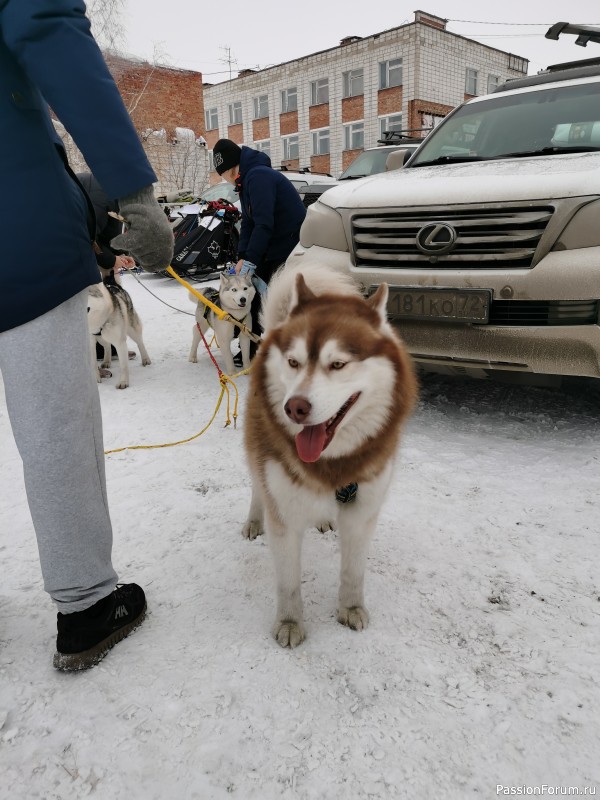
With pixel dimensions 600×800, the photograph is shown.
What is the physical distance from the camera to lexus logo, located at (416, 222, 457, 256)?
10.5 feet

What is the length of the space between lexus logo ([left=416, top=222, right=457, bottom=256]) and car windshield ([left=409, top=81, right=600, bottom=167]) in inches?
45.0

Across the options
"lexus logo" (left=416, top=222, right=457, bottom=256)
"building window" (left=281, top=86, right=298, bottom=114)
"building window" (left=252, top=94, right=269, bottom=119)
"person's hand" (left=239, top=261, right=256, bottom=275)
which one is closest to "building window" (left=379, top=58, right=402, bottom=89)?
"building window" (left=281, top=86, right=298, bottom=114)

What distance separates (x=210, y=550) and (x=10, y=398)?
1.19 m

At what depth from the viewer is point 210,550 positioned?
2.43m

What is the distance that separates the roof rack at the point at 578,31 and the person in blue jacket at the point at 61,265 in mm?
7409

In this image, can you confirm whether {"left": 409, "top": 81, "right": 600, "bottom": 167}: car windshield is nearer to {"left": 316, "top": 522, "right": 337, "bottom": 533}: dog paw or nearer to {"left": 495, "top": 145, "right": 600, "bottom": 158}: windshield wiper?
{"left": 495, "top": 145, "right": 600, "bottom": 158}: windshield wiper

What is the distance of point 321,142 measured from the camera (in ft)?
95.6

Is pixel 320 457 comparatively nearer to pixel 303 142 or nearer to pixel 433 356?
pixel 433 356

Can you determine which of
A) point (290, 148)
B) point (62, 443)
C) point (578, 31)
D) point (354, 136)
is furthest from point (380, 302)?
point (290, 148)

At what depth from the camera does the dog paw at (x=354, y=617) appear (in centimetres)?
194

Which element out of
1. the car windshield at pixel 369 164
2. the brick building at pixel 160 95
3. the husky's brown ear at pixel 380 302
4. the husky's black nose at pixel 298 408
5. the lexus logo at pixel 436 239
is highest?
the brick building at pixel 160 95

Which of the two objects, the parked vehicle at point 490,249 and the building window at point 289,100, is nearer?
the parked vehicle at point 490,249

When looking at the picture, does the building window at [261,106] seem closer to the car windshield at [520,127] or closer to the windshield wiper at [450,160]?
the car windshield at [520,127]

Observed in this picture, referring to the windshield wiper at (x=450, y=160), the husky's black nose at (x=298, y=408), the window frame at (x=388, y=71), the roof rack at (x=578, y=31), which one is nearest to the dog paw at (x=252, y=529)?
the husky's black nose at (x=298, y=408)
